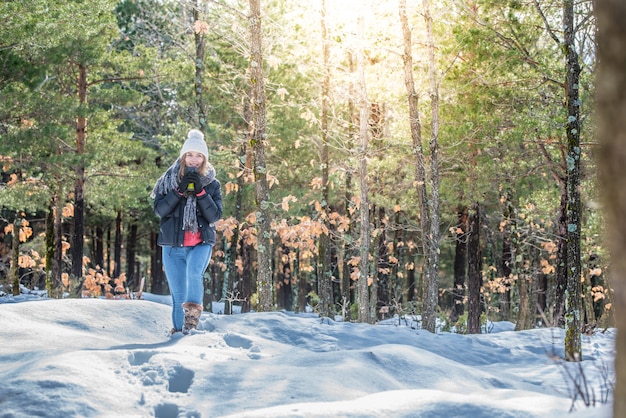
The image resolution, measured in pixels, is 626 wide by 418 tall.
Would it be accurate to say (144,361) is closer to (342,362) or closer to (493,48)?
(342,362)

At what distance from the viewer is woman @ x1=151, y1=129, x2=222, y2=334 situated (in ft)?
20.2

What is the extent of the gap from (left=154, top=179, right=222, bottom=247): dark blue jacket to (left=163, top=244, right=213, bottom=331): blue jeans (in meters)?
0.15

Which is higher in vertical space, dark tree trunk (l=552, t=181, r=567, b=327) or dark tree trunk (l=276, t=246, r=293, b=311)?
dark tree trunk (l=552, t=181, r=567, b=327)

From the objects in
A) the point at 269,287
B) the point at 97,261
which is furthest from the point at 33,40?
the point at 97,261

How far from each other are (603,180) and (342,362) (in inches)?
134

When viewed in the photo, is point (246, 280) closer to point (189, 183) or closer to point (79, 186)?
point (79, 186)

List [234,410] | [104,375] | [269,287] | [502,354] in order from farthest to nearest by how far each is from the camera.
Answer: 1. [269,287]
2. [502,354]
3. [104,375]
4. [234,410]

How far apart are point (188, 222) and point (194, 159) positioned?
69 cm

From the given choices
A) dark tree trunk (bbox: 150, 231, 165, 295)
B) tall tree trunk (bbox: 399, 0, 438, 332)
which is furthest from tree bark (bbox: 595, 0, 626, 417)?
dark tree trunk (bbox: 150, 231, 165, 295)

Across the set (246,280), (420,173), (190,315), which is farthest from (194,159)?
(246,280)

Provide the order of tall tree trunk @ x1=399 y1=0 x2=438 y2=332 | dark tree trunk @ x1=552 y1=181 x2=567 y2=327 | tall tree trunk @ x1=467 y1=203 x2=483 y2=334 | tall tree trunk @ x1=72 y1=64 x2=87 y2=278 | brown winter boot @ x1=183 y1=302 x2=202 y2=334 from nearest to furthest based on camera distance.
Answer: brown winter boot @ x1=183 y1=302 x2=202 y2=334, tall tree trunk @ x1=399 y1=0 x2=438 y2=332, dark tree trunk @ x1=552 y1=181 x2=567 y2=327, tall tree trunk @ x1=467 y1=203 x2=483 y2=334, tall tree trunk @ x1=72 y1=64 x2=87 y2=278

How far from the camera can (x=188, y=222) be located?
6125 mm

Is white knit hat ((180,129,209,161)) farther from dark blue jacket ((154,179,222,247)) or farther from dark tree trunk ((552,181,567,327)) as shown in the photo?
dark tree trunk ((552,181,567,327))

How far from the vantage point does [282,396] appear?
3701 mm
